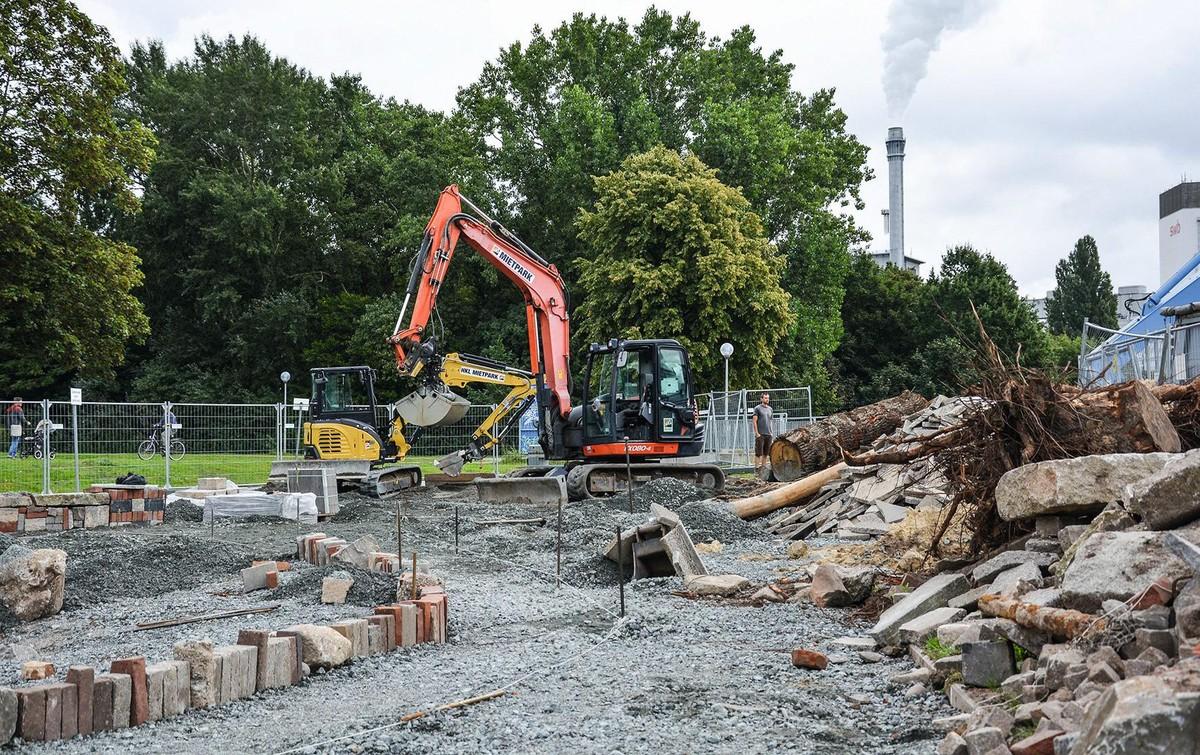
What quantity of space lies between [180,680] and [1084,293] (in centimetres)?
6568

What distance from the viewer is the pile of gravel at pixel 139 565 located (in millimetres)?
7980

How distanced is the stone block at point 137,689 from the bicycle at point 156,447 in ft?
48.8

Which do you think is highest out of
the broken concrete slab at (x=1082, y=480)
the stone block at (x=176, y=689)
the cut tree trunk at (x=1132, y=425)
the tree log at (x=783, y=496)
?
the cut tree trunk at (x=1132, y=425)

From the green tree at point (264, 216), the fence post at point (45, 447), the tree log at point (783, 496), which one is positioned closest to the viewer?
the tree log at point (783, 496)

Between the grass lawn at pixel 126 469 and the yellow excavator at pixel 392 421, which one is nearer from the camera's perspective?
the grass lawn at pixel 126 469

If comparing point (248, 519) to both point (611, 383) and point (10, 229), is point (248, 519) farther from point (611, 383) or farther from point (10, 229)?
point (10, 229)

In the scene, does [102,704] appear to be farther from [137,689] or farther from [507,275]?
[507,275]

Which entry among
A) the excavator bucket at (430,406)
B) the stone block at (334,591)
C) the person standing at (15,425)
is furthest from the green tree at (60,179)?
the stone block at (334,591)

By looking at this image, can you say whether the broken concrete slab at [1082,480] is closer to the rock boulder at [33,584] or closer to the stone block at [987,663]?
the stone block at [987,663]

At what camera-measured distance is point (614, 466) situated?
15.8 metres

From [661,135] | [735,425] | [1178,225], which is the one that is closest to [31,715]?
[735,425]

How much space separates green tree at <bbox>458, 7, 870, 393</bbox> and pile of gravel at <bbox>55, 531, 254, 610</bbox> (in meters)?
25.4

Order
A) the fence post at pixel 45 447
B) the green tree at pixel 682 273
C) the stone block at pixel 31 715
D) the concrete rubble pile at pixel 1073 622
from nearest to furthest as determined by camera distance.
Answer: the concrete rubble pile at pixel 1073 622 → the stone block at pixel 31 715 → the fence post at pixel 45 447 → the green tree at pixel 682 273

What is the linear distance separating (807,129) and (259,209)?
20.6 meters
